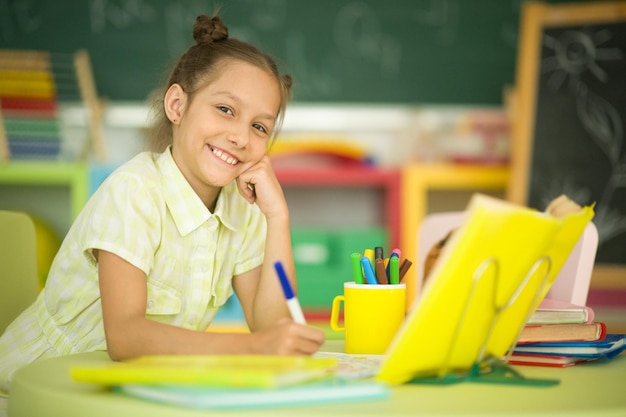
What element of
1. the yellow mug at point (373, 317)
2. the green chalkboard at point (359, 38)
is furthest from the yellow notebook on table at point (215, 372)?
the green chalkboard at point (359, 38)

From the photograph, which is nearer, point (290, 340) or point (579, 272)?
point (290, 340)

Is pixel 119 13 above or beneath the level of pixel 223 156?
above

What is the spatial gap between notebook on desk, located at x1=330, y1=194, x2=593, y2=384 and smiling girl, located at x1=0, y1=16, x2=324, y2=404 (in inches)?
16.8

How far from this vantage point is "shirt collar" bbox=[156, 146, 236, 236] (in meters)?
1.28

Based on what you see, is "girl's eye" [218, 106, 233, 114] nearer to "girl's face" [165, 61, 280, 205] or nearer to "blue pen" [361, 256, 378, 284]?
"girl's face" [165, 61, 280, 205]

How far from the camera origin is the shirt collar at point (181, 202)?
50.4 inches

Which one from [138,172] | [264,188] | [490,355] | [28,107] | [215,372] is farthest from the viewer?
[28,107]

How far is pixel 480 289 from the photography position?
78 cm

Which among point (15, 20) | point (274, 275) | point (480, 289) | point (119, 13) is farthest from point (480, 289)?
point (15, 20)

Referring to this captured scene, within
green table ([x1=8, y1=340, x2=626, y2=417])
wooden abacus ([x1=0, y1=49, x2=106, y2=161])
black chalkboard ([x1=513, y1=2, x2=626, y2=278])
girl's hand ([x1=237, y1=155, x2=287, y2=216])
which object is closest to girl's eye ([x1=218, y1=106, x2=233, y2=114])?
girl's hand ([x1=237, y1=155, x2=287, y2=216])

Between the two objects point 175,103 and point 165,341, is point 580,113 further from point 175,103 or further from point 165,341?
point 165,341

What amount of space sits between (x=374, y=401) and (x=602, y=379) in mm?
323

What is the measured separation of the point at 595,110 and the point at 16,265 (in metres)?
2.45

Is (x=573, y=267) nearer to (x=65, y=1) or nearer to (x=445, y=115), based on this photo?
(x=445, y=115)
